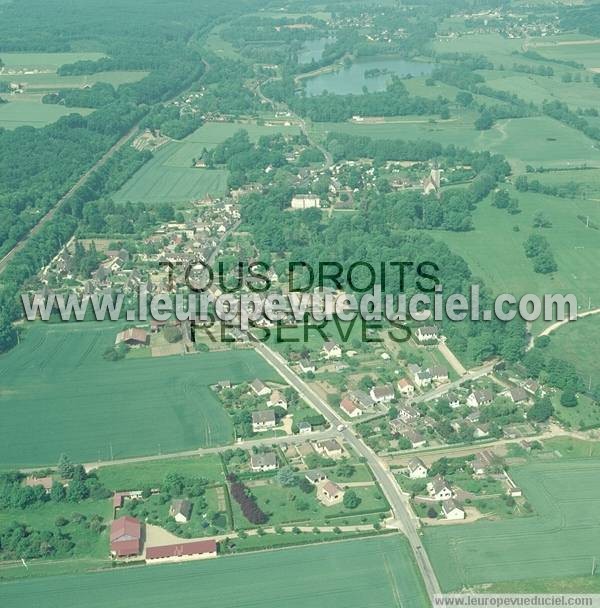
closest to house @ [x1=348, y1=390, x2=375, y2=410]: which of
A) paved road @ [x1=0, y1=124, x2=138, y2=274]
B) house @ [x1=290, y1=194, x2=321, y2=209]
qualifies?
paved road @ [x1=0, y1=124, x2=138, y2=274]

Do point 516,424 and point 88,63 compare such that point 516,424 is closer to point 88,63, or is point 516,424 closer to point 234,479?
point 234,479

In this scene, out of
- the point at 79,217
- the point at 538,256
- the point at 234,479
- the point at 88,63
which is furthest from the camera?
the point at 88,63

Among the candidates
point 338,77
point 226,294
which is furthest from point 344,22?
point 226,294

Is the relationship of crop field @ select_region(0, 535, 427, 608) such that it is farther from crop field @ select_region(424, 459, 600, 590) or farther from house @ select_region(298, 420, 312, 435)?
house @ select_region(298, 420, 312, 435)

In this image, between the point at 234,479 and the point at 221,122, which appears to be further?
the point at 221,122

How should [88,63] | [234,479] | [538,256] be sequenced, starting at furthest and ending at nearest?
[88,63] → [538,256] → [234,479]

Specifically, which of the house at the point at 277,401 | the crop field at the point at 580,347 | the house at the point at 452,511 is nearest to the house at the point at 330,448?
the house at the point at 277,401

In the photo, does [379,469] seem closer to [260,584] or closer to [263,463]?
[263,463]

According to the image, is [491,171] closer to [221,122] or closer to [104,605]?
[221,122]
